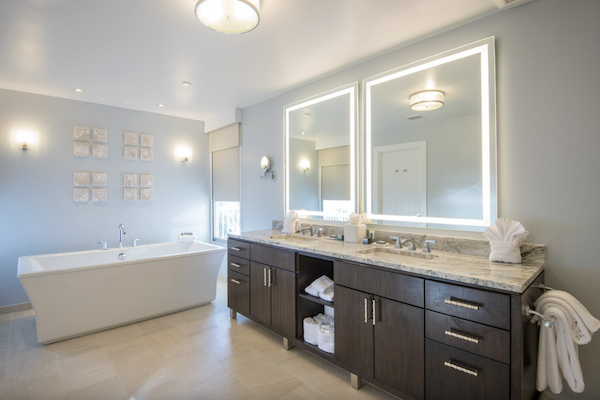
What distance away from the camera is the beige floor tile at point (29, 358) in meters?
2.32

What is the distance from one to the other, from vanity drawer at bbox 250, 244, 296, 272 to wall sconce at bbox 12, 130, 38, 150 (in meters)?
2.97

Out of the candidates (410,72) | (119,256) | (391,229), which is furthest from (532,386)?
(119,256)

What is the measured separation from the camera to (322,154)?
3.08 m

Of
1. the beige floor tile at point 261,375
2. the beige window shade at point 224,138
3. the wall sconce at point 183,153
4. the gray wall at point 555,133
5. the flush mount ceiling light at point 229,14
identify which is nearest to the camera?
the gray wall at point 555,133

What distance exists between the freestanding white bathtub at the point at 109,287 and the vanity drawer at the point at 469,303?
2.66m

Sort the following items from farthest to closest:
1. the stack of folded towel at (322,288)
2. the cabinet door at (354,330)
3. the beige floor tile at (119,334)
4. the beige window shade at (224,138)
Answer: the beige window shade at (224,138) → the beige floor tile at (119,334) → the stack of folded towel at (322,288) → the cabinet door at (354,330)

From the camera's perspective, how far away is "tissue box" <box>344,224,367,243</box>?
255 centimetres

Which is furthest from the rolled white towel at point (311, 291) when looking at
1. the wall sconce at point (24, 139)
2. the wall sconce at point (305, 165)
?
the wall sconce at point (24, 139)

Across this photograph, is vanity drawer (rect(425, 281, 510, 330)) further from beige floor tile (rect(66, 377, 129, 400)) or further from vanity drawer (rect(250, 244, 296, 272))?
beige floor tile (rect(66, 377, 129, 400))

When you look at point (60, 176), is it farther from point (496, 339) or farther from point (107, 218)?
point (496, 339)

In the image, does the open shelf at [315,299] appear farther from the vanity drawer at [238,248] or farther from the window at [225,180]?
the window at [225,180]

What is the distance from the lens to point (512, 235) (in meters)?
1.77

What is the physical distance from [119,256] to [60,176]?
1225mm

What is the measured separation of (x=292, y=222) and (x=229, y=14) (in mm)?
1946
